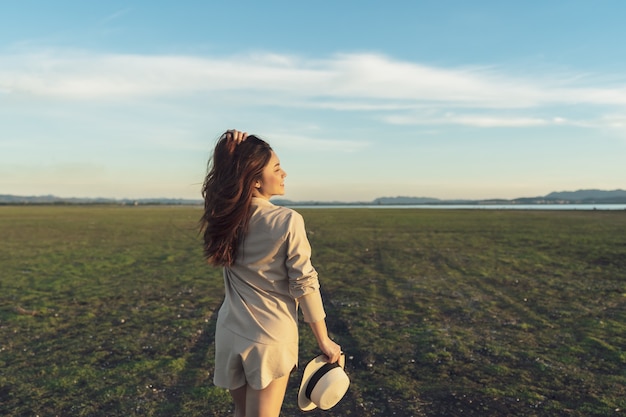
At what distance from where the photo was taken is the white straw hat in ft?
11.6

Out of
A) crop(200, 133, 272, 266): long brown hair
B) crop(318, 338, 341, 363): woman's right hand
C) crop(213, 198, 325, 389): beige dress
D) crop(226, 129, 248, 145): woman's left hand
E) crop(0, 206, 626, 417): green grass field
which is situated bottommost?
crop(0, 206, 626, 417): green grass field

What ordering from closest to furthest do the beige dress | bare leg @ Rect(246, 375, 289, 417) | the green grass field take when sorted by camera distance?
the beige dress, bare leg @ Rect(246, 375, 289, 417), the green grass field

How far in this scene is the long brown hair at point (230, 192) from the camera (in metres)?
3.37

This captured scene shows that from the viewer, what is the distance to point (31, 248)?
104 ft

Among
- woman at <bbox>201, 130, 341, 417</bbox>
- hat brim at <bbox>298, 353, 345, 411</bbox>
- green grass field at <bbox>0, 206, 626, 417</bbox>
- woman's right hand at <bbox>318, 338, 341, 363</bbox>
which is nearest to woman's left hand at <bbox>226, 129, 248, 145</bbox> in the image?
woman at <bbox>201, 130, 341, 417</bbox>

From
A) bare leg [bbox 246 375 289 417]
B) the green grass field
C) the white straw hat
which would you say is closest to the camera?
bare leg [bbox 246 375 289 417]

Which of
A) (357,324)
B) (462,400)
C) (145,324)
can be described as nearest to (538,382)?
(462,400)

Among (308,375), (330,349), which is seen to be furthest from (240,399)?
(330,349)

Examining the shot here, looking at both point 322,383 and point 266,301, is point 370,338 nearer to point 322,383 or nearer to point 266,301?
point 322,383

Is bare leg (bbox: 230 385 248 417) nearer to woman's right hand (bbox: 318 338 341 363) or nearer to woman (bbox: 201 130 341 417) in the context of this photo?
woman (bbox: 201 130 341 417)

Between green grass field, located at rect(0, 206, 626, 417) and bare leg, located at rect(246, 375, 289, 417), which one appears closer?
bare leg, located at rect(246, 375, 289, 417)

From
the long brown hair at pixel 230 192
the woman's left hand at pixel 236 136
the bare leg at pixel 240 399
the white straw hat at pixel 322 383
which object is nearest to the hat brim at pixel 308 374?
the white straw hat at pixel 322 383

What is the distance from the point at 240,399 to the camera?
11.9 ft

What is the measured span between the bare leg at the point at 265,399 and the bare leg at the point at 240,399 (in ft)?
0.30
